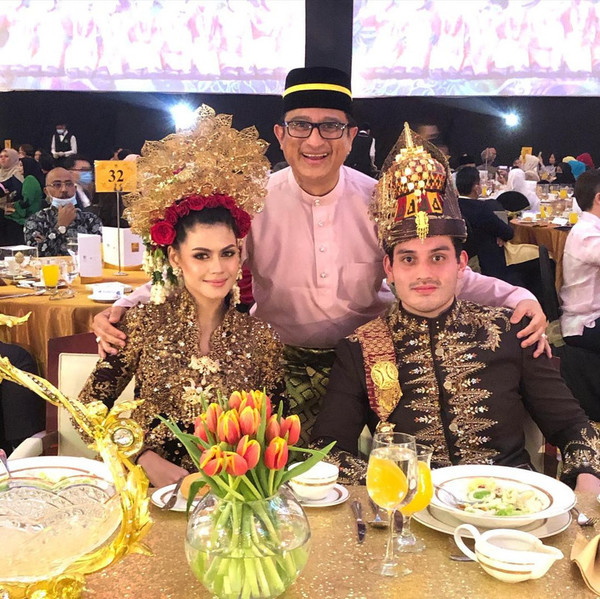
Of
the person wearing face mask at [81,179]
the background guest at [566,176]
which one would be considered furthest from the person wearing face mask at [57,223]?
the background guest at [566,176]

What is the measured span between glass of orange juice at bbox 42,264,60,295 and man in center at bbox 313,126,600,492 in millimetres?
1978

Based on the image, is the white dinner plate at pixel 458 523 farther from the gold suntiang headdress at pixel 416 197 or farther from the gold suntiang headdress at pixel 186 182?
the gold suntiang headdress at pixel 186 182

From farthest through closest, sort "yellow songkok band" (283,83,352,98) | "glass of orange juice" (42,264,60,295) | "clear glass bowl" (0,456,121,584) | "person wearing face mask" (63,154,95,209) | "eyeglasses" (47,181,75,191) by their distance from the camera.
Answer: "person wearing face mask" (63,154,95,209) → "eyeglasses" (47,181,75,191) → "glass of orange juice" (42,264,60,295) → "yellow songkok band" (283,83,352,98) → "clear glass bowl" (0,456,121,584)

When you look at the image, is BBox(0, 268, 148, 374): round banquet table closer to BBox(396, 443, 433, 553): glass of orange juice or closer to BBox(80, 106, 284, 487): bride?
BBox(80, 106, 284, 487): bride

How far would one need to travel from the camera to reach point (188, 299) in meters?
2.33

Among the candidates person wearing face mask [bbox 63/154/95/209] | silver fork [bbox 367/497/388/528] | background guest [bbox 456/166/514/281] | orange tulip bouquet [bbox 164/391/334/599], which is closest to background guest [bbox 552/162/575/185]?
background guest [bbox 456/166/514/281]

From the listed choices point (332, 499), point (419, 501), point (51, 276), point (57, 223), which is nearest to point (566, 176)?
point (57, 223)

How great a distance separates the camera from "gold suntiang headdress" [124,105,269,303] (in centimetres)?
228

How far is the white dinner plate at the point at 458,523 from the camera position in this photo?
146 cm

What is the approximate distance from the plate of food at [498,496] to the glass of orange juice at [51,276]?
8.47 ft

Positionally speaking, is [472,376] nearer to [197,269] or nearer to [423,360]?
[423,360]

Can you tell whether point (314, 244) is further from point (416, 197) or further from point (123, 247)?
point (123, 247)

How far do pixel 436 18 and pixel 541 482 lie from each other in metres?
9.71

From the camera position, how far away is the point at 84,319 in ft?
11.4
